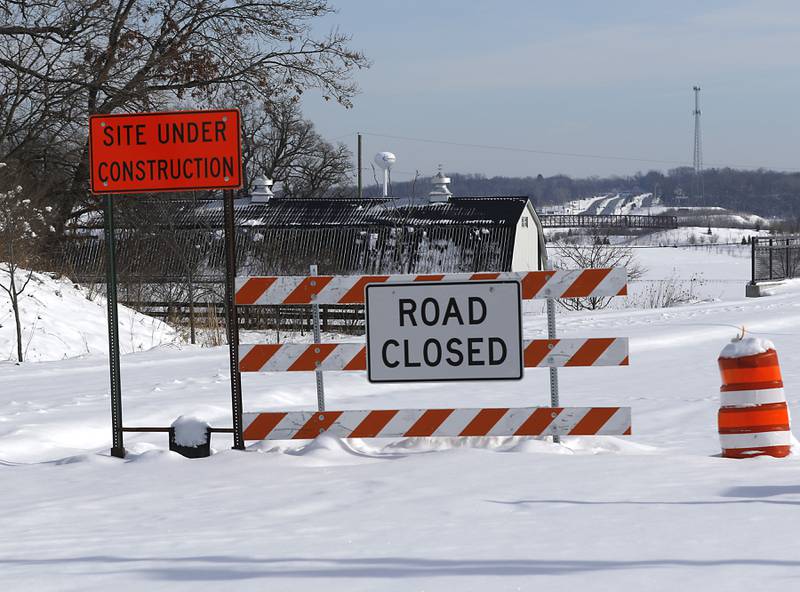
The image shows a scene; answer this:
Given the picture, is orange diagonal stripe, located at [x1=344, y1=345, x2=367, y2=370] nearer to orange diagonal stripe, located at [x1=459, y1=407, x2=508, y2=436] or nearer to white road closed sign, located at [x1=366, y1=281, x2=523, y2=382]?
white road closed sign, located at [x1=366, y1=281, x2=523, y2=382]

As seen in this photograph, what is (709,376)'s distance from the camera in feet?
45.7

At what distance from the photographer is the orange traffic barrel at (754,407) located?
7.39 metres

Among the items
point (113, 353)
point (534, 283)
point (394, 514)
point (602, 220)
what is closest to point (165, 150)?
point (113, 353)

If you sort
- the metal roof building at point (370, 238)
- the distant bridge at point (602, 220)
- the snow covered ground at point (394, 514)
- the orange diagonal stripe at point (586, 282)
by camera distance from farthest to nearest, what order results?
the distant bridge at point (602, 220) → the metal roof building at point (370, 238) → the orange diagonal stripe at point (586, 282) → the snow covered ground at point (394, 514)

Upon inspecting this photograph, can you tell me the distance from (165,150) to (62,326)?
14.4m

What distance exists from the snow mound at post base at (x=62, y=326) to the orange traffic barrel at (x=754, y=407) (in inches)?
560

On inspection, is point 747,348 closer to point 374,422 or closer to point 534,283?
point 534,283

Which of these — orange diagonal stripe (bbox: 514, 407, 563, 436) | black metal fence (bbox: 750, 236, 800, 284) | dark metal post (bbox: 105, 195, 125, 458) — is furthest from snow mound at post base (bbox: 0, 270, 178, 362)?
black metal fence (bbox: 750, 236, 800, 284)

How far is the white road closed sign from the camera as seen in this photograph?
742 centimetres

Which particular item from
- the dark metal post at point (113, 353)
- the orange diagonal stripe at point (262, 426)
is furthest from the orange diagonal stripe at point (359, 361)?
the dark metal post at point (113, 353)

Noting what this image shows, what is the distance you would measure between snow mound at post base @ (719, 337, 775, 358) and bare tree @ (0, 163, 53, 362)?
1428 cm

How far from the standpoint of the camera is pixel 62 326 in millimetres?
21125

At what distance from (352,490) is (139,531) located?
1.33 metres

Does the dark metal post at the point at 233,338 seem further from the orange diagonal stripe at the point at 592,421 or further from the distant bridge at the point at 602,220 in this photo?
the distant bridge at the point at 602,220
